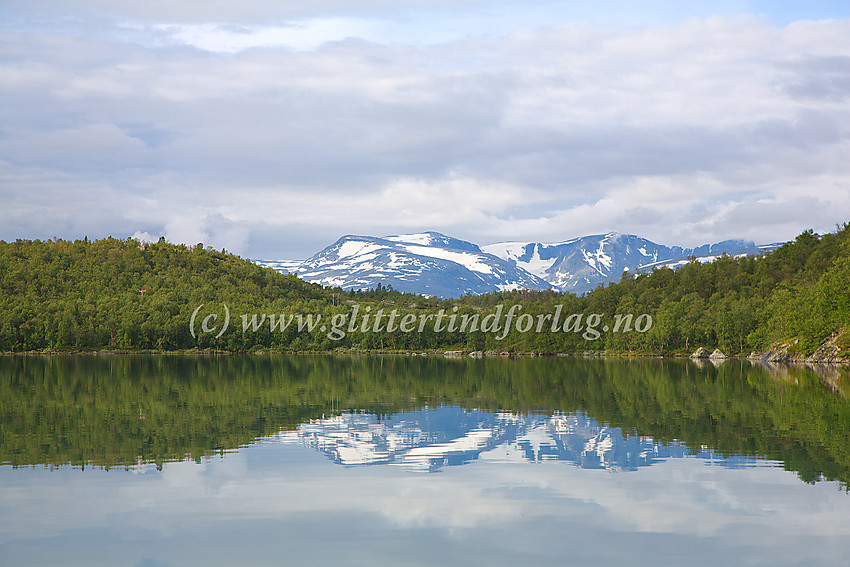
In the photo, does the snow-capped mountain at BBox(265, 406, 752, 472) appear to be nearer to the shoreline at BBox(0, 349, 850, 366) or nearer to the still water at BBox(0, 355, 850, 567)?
the still water at BBox(0, 355, 850, 567)

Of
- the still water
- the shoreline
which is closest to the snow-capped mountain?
the still water

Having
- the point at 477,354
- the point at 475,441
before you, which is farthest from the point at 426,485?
the point at 477,354

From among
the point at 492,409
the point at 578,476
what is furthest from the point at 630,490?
the point at 492,409

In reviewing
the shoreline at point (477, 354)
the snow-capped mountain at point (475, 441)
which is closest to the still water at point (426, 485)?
the snow-capped mountain at point (475, 441)

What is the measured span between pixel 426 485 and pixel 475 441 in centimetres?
798

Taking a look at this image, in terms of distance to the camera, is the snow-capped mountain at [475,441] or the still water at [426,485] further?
the snow-capped mountain at [475,441]

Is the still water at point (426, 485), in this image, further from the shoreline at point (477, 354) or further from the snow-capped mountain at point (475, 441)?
the shoreline at point (477, 354)

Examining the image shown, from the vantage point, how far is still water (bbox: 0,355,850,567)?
14273mm

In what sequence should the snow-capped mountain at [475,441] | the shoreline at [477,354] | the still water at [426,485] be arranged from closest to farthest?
the still water at [426,485] < the snow-capped mountain at [475,441] < the shoreline at [477,354]

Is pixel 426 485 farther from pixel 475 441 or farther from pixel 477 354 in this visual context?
pixel 477 354

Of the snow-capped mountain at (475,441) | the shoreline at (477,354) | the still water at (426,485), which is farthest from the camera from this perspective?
the shoreline at (477,354)

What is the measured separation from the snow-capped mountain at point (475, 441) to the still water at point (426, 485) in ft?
0.42

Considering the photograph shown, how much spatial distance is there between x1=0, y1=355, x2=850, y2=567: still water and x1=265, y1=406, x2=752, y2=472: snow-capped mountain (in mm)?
128

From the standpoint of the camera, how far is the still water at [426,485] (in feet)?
46.8
